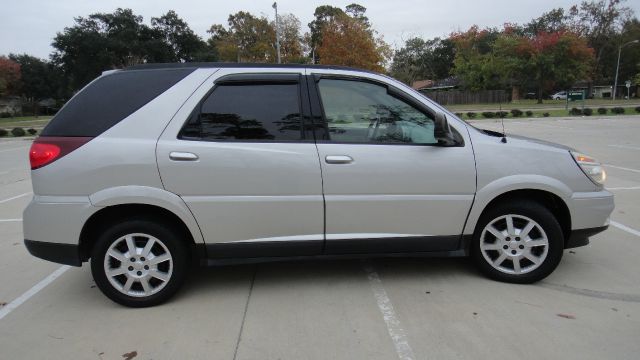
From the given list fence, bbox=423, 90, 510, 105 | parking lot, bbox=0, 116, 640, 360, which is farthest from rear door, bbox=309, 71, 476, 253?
fence, bbox=423, 90, 510, 105

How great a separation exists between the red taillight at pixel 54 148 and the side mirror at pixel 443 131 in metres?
2.59

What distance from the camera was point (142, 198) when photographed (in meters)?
3.38

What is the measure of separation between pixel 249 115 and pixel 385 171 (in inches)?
45.0

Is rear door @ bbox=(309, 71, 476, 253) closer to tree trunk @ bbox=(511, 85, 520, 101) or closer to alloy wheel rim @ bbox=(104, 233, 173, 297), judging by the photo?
alloy wheel rim @ bbox=(104, 233, 173, 297)

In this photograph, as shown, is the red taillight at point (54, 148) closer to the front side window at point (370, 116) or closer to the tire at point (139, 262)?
the tire at point (139, 262)

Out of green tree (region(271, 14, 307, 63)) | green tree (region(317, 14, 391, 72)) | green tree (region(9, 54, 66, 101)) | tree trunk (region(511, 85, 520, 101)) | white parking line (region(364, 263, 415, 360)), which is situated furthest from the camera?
green tree (region(9, 54, 66, 101))

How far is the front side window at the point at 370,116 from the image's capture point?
11.9ft

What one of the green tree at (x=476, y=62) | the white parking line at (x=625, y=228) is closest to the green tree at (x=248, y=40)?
A: the green tree at (x=476, y=62)

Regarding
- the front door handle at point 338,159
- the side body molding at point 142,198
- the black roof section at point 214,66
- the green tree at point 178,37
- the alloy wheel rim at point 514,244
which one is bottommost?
the alloy wheel rim at point 514,244

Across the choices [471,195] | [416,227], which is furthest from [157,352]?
[471,195]

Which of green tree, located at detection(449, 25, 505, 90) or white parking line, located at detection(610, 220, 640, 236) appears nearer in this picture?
white parking line, located at detection(610, 220, 640, 236)

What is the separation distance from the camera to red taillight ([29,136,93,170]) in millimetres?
3330

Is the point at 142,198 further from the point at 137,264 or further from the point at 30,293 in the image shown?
the point at 30,293

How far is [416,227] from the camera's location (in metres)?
3.66
